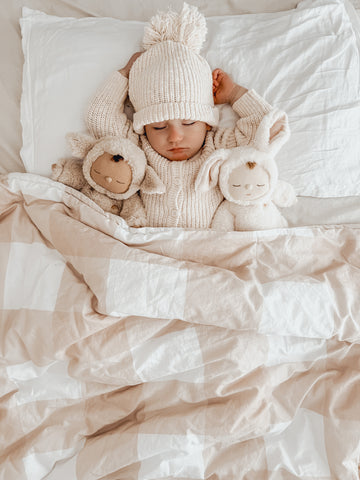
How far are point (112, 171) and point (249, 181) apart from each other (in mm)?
306

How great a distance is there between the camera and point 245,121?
0.96 meters

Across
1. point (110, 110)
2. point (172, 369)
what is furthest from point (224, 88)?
point (172, 369)

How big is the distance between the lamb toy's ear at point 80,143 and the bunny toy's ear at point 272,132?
39 centimetres

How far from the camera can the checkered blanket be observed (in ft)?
2.62

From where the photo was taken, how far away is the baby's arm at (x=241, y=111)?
37.0 inches

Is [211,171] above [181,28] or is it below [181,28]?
below

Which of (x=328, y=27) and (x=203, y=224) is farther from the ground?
(x=328, y=27)

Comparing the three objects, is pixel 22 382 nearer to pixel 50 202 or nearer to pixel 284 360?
pixel 50 202

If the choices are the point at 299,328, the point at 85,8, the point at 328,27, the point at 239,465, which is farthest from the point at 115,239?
the point at 328,27

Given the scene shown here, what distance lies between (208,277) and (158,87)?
1.47ft

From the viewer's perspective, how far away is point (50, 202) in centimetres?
94

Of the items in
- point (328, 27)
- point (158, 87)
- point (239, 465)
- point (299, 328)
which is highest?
point (328, 27)

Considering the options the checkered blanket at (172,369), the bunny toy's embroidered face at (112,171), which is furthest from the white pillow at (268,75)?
the checkered blanket at (172,369)

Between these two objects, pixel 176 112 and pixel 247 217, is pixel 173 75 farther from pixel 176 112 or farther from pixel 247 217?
pixel 247 217
